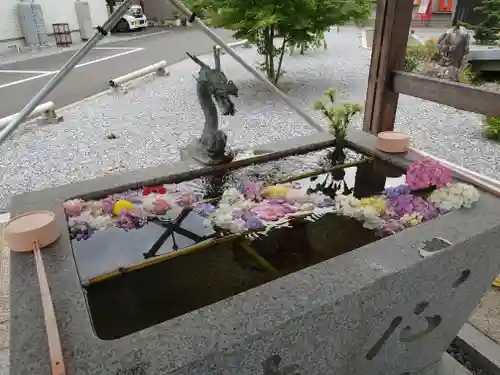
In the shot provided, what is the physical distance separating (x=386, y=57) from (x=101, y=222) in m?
2.24

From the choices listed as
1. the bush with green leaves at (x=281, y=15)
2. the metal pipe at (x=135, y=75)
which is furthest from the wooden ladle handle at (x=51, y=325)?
the metal pipe at (x=135, y=75)

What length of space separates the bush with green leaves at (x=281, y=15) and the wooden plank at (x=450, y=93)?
3.15 m

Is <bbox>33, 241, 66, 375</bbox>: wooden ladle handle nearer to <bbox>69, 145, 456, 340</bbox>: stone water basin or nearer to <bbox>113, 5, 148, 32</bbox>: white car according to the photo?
<bbox>69, 145, 456, 340</bbox>: stone water basin

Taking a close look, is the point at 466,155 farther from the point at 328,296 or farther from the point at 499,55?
the point at 328,296

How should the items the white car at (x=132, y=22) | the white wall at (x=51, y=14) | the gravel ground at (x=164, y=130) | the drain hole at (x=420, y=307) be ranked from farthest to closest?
the white car at (x=132, y=22), the white wall at (x=51, y=14), the gravel ground at (x=164, y=130), the drain hole at (x=420, y=307)

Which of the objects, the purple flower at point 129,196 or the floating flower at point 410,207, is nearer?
the floating flower at point 410,207

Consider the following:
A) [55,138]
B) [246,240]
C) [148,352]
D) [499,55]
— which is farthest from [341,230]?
[499,55]

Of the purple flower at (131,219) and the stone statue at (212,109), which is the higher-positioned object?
the stone statue at (212,109)

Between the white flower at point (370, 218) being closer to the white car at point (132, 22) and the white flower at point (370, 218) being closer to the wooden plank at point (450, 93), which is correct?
the wooden plank at point (450, 93)

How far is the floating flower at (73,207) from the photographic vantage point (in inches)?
55.7

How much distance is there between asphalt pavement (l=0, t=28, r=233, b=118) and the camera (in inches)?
255

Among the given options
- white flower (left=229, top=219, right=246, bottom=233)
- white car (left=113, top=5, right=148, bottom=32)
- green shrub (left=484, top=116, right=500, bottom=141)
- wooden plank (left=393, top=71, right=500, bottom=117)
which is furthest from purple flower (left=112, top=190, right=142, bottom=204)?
white car (left=113, top=5, right=148, bottom=32)

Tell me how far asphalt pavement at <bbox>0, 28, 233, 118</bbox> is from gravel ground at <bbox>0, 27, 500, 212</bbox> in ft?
2.77

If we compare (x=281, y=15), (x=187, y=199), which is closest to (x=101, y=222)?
(x=187, y=199)
